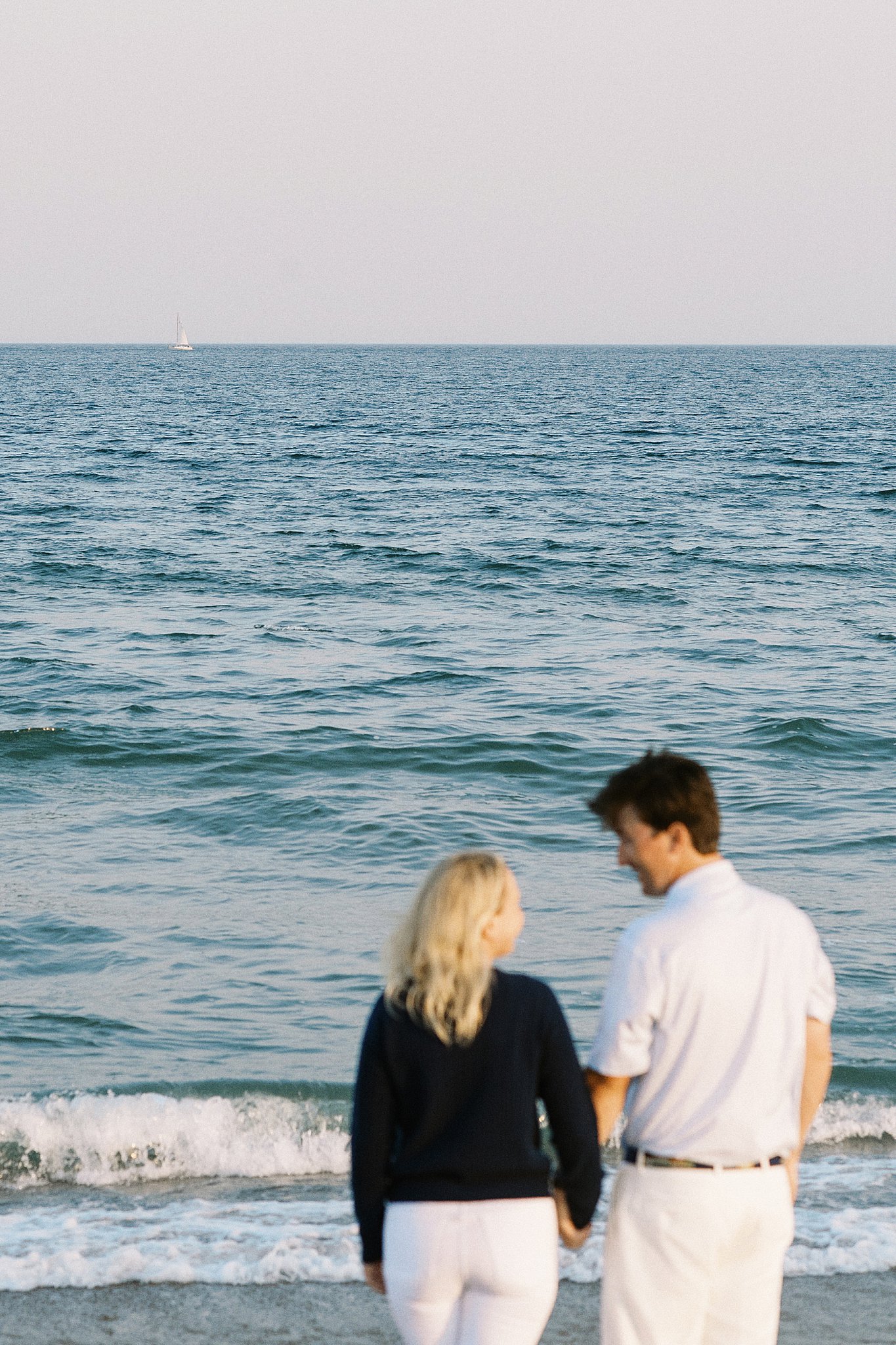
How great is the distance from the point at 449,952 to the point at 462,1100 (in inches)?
11.2

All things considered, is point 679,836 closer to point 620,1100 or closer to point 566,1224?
point 620,1100

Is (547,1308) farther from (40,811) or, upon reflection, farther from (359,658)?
(359,658)

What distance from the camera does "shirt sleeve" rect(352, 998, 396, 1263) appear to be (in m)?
2.59

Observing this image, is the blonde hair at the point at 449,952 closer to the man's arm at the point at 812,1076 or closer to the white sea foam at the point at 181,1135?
the man's arm at the point at 812,1076

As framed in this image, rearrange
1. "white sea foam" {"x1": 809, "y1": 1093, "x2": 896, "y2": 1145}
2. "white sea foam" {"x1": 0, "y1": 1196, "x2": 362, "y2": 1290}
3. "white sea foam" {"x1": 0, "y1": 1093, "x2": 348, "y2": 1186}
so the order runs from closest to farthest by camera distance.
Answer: "white sea foam" {"x1": 0, "y1": 1196, "x2": 362, "y2": 1290} → "white sea foam" {"x1": 0, "y1": 1093, "x2": 348, "y2": 1186} → "white sea foam" {"x1": 809, "y1": 1093, "x2": 896, "y2": 1145}

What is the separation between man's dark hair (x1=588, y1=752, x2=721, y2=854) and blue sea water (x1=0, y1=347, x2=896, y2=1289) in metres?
2.37

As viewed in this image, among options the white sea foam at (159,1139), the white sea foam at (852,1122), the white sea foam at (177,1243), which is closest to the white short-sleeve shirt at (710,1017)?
the white sea foam at (177,1243)

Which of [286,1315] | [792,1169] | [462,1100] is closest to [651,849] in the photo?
[462,1100]

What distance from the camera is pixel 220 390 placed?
86.3 m

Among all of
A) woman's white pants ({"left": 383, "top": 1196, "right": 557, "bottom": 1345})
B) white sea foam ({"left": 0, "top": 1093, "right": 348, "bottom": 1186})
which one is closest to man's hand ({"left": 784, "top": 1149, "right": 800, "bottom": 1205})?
woman's white pants ({"left": 383, "top": 1196, "right": 557, "bottom": 1345})

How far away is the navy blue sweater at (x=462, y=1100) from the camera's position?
2566 mm

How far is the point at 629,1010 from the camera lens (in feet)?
8.85

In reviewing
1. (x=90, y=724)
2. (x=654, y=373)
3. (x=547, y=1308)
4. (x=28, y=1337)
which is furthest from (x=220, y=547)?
(x=654, y=373)

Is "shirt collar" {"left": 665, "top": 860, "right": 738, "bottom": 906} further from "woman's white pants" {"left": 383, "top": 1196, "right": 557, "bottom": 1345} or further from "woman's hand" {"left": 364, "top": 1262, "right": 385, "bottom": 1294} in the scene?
"woman's hand" {"left": 364, "top": 1262, "right": 385, "bottom": 1294}
